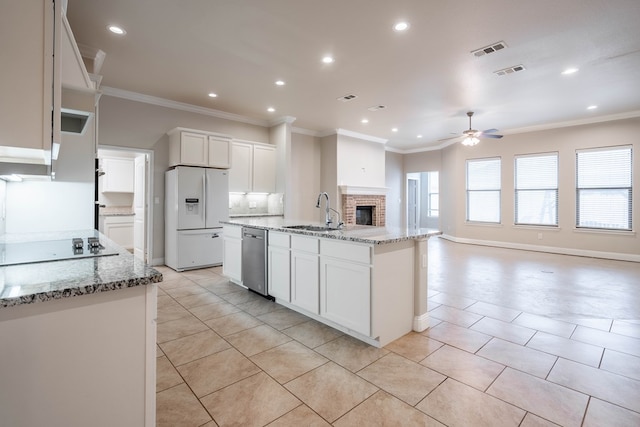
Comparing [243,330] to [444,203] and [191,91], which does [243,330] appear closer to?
[191,91]

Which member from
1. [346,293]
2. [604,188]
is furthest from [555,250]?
[346,293]

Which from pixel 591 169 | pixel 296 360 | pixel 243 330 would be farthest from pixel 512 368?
pixel 591 169

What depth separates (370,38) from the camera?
3.43 metres

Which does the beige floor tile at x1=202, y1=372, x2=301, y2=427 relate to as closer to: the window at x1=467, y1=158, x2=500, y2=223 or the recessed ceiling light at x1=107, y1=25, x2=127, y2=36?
the recessed ceiling light at x1=107, y1=25, x2=127, y2=36

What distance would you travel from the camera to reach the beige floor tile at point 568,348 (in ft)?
7.89

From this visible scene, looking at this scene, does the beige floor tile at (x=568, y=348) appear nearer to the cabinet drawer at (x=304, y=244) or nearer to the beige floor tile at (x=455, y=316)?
the beige floor tile at (x=455, y=316)

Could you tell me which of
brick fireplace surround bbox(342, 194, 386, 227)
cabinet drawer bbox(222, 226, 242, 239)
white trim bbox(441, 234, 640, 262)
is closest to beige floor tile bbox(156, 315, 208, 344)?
cabinet drawer bbox(222, 226, 242, 239)

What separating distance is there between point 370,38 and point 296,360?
3369 millimetres

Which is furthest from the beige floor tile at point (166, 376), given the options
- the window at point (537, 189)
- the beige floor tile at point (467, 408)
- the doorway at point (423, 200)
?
the doorway at point (423, 200)

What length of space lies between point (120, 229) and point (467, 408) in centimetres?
725

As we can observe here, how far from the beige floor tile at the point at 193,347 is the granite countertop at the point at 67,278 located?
1228mm

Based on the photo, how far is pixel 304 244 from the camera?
3.03 m

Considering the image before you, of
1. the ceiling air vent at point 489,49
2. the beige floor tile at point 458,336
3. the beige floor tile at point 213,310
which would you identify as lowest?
the beige floor tile at point 458,336

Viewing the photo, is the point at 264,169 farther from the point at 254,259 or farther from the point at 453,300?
the point at 453,300
